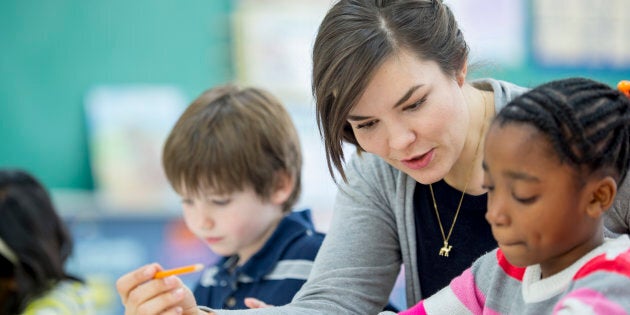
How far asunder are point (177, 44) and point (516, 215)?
3.35 meters

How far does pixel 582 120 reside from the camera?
3.07 ft

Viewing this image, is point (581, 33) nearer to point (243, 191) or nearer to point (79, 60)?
point (79, 60)

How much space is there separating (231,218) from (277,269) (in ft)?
0.45

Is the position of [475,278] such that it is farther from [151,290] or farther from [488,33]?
[488,33]

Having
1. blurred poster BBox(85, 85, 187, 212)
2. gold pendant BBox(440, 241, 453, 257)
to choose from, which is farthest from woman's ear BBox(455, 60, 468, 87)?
blurred poster BBox(85, 85, 187, 212)

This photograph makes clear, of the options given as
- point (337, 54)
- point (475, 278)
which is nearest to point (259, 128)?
point (337, 54)

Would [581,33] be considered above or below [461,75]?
below

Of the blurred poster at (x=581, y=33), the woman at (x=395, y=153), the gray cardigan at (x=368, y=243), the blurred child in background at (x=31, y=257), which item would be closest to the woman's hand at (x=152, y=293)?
the woman at (x=395, y=153)

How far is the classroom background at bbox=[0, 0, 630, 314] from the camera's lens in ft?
13.4

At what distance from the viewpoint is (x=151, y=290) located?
4.05ft

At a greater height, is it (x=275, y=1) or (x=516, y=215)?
(x=516, y=215)

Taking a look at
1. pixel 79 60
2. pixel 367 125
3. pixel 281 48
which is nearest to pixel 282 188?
pixel 367 125

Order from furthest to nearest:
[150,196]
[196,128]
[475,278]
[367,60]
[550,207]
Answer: [150,196] < [196,128] < [367,60] < [475,278] < [550,207]

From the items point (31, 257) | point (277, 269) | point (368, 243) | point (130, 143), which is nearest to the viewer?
point (368, 243)
